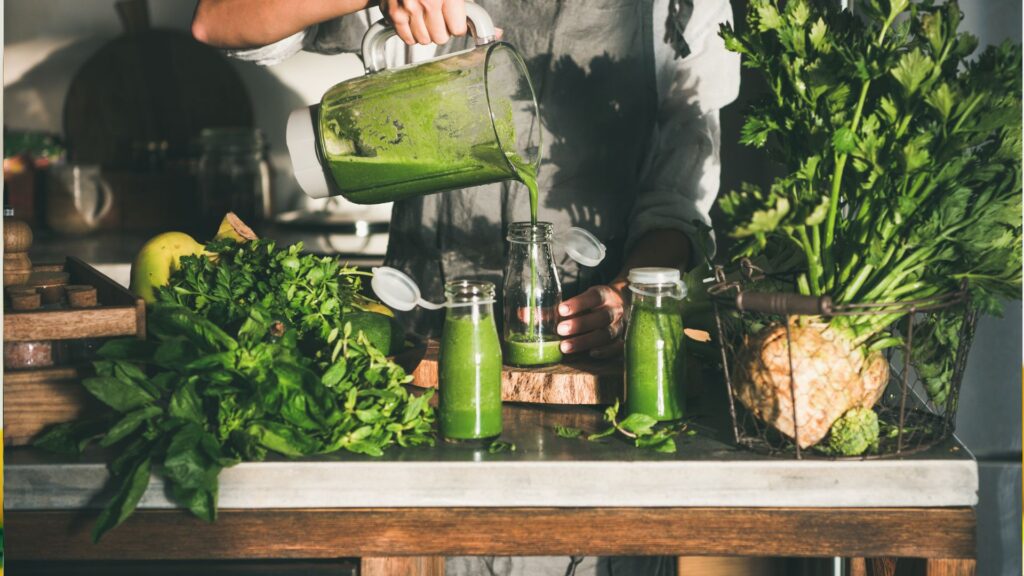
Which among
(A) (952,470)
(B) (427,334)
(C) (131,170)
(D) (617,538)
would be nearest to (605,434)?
(D) (617,538)

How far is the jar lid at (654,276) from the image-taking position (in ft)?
3.54

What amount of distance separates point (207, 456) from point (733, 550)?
1.66ft

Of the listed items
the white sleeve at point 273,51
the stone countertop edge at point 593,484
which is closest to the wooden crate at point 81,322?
the stone countertop edge at point 593,484

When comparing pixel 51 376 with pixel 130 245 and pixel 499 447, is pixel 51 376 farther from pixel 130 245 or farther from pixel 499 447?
pixel 130 245

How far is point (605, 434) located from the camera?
3.53ft

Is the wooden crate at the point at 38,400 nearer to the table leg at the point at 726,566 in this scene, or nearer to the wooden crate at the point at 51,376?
the wooden crate at the point at 51,376

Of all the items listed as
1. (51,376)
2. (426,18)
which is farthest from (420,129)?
→ (51,376)

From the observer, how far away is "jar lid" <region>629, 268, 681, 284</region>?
42.5 inches

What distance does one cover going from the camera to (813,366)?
983 mm

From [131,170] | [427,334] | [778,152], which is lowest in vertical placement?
[427,334]

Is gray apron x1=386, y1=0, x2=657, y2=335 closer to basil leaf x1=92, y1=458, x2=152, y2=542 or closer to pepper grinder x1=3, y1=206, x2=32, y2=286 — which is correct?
pepper grinder x1=3, y1=206, x2=32, y2=286

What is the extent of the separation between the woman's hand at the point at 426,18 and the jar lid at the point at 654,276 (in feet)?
1.16

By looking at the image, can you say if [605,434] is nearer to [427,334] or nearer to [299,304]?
[299,304]

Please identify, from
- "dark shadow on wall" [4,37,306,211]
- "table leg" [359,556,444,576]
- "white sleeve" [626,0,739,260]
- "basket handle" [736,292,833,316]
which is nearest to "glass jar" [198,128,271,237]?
"dark shadow on wall" [4,37,306,211]
